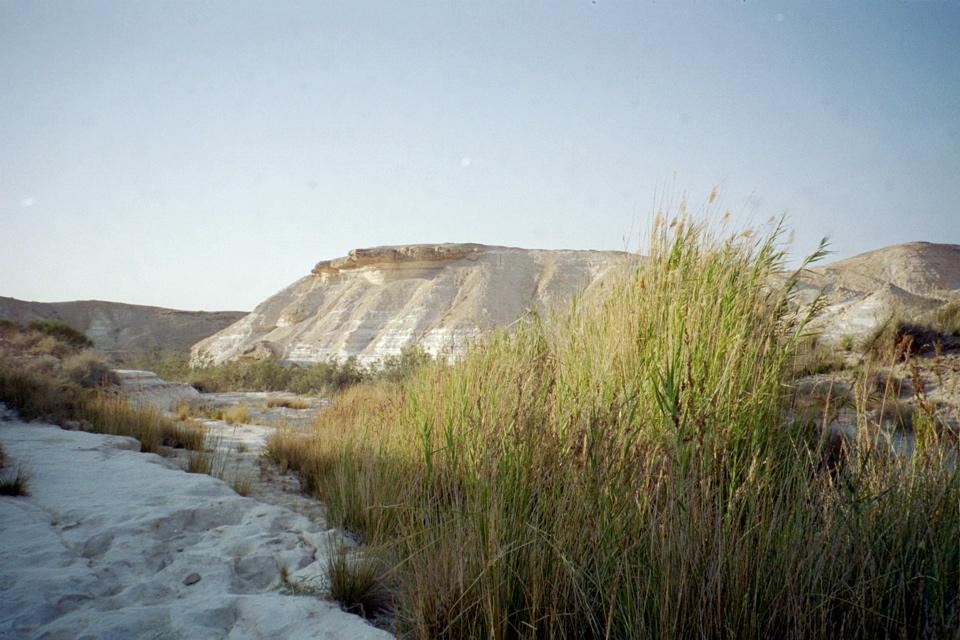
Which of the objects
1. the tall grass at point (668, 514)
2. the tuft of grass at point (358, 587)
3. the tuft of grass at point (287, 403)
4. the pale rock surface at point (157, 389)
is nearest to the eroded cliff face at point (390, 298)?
the tuft of grass at point (287, 403)

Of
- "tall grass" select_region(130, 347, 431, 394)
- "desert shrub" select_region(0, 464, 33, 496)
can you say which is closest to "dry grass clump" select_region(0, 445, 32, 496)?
"desert shrub" select_region(0, 464, 33, 496)

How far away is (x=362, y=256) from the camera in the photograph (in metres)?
34.3

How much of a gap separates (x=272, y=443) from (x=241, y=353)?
2164 centimetres

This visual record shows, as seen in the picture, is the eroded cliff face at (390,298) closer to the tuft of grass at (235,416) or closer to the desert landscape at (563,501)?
the tuft of grass at (235,416)

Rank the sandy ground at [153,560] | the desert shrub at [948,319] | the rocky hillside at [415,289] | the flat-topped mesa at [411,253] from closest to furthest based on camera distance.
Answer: the sandy ground at [153,560] → the desert shrub at [948,319] → the rocky hillside at [415,289] → the flat-topped mesa at [411,253]

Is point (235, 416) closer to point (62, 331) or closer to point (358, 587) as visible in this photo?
point (358, 587)

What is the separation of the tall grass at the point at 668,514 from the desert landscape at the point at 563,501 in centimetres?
2

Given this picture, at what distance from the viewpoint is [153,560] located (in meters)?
2.82

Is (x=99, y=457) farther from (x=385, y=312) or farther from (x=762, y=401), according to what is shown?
(x=385, y=312)

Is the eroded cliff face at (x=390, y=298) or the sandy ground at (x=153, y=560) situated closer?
the sandy ground at (x=153, y=560)

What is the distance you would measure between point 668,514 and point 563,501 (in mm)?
339

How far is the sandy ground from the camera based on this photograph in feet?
7.06

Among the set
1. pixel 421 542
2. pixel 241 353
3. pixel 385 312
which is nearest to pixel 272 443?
pixel 421 542

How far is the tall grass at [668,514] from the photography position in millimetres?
1603
